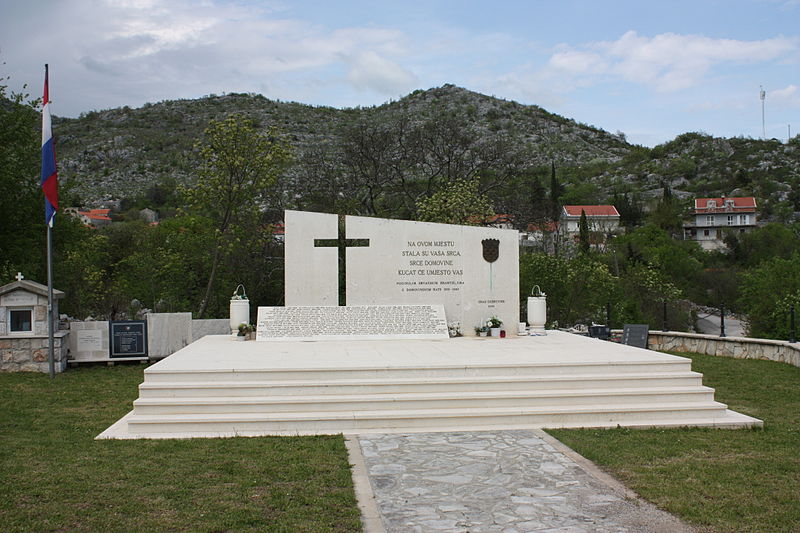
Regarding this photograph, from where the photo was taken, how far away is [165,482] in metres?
5.95

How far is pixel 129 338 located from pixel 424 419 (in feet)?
29.6

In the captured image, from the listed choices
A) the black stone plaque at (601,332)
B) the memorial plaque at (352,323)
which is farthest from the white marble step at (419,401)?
the black stone plaque at (601,332)

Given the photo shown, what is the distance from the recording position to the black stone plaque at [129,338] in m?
14.7

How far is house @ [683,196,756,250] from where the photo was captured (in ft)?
228

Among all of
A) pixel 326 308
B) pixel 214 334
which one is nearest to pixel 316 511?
A: pixel 326 308

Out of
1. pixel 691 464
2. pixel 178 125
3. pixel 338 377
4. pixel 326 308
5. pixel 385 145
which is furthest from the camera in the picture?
pixel 178 125

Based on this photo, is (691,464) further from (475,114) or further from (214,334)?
(475,114)

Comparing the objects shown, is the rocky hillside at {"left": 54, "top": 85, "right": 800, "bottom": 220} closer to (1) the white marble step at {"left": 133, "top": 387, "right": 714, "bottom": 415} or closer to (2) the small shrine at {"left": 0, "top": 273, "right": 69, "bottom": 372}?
(2) the small shrine at {"left": 0, "top": 273, "right": 69, "bottom": 372}

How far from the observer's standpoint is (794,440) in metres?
7.50

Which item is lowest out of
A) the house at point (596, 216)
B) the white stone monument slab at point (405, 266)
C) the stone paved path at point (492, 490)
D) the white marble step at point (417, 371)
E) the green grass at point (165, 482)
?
the stone paved path at point (492, 490)

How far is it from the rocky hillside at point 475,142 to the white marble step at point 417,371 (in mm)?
33812

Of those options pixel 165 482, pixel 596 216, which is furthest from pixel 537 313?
pixel 596 216

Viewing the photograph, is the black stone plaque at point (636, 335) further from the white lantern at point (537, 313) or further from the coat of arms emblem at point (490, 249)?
the coat of arms emblem at point (490, 249)

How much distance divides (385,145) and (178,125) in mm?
49537
